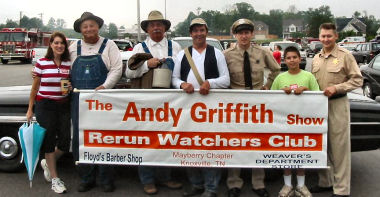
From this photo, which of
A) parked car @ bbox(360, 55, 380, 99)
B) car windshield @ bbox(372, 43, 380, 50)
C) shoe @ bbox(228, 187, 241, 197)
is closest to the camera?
shoe @ bbox(228, 187, 241, 197)

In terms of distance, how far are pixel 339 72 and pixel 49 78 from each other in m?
2.97

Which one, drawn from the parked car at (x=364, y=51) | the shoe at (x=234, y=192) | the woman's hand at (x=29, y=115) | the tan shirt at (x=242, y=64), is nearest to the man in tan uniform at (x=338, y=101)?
the tan shirt at (x=242, y=64)

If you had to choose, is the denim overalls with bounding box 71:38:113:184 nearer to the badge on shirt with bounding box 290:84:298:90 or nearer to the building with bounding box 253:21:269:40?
the badge on shirt with bounding box 290:84:298:90

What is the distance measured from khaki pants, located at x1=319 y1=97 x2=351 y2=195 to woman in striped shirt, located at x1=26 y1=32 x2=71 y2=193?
2761 millimetres

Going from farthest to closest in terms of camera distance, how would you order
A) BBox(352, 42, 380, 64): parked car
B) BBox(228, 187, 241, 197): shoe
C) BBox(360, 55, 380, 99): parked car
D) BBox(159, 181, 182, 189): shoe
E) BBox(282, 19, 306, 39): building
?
BBox(282, 19, 306, 39): building
BBox(352, 42, 380, 64): parked car
BBox(360, 55, 380, 99): parked car
BBox(159, 181, 182, 189): shoe
BBox(228, 187, 241, 197): shoe

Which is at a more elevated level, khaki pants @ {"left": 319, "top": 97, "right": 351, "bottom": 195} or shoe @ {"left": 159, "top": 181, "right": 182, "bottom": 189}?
khaki pants @ {"left": 319, "top": 97, "right": 351, "bottom": 195}

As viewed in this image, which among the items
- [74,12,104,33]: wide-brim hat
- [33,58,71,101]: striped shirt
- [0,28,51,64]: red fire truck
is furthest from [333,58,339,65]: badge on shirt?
[0,28,51,64]: red fire truck

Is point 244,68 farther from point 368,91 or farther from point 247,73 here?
point 368,91

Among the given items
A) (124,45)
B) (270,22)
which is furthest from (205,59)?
(270,22)

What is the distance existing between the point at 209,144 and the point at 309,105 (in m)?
1.07

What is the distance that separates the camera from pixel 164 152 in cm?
425

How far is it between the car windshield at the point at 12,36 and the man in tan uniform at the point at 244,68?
27469 mm

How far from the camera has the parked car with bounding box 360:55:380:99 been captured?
34.8ft

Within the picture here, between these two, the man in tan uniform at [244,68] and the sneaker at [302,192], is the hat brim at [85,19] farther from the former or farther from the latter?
the sneaker at [302,192]
